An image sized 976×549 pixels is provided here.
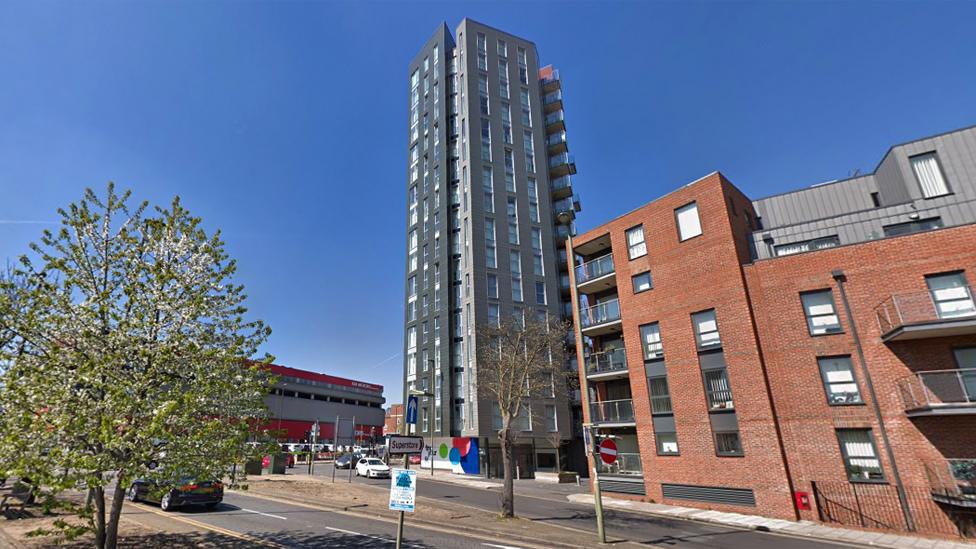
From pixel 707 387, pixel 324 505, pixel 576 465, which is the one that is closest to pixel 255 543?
pixel 324 505

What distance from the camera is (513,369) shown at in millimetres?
21969

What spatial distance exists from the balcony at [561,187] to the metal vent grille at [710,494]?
39.5m

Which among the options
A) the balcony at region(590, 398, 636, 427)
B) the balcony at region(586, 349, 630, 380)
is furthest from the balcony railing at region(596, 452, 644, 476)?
the balcony at region(586, 349, 630, 380)

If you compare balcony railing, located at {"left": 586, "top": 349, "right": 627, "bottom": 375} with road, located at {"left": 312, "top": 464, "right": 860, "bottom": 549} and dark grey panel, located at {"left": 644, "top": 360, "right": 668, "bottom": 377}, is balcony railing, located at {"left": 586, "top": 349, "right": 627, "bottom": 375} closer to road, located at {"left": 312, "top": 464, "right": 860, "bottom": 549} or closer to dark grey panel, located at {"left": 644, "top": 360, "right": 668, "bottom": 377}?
dark grey panel, located at {"left": 644, "top": 360, "right": 668, "bottom": 377}

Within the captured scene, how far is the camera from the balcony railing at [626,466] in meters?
25.2

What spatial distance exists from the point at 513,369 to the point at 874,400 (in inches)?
555

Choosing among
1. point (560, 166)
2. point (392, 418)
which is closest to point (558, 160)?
point (560, 166)

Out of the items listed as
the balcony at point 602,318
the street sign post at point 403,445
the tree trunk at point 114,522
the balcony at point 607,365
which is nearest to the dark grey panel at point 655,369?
the balcony at point 607,365

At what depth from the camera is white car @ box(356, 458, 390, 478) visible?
3531 centimetres

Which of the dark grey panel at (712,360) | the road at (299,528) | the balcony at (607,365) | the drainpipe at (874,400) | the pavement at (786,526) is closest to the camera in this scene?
the road at (299,528)

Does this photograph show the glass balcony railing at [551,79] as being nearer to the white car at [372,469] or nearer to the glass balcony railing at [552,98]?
the glass balcony railing at [552,98]

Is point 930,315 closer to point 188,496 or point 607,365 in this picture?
point 607,365

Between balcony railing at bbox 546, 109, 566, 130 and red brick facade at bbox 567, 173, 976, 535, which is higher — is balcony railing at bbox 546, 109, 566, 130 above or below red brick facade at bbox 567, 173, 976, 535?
above

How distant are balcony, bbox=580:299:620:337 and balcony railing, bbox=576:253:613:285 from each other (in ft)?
5.84
